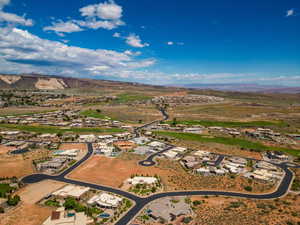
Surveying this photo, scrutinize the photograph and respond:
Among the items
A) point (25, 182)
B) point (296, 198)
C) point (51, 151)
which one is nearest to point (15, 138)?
point (51, 151)

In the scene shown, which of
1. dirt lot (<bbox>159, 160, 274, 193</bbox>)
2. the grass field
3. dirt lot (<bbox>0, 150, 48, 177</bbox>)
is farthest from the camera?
the grass field

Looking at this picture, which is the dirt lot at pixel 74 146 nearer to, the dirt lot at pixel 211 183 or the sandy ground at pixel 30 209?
the sandy ground at pixel 30 209

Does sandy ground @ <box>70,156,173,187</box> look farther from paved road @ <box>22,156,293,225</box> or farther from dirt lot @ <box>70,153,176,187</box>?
paved road @ <box>22,156,293,225</box>

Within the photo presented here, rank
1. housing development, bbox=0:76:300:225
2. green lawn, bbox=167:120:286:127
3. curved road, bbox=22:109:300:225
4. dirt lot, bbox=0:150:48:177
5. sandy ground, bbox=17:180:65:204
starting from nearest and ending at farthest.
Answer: housing development, bbox=0:76:300:225, curved road, bbox=22:109:300:225, sandy ground, bbox=17:180:65:204, dirt lot, bbox=0:150:48:177, green lawn, bbox=167:120:286:127

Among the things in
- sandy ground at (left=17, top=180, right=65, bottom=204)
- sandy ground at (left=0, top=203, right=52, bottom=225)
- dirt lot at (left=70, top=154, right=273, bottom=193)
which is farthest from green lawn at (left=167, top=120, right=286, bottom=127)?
sandy ground at (left=0, top=203, right=52, bottom=225)

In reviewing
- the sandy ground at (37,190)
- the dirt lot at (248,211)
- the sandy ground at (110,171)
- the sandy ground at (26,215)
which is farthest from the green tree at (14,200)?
the dirt lot at (248,211)

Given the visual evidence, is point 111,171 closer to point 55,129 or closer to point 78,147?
point 78,147
